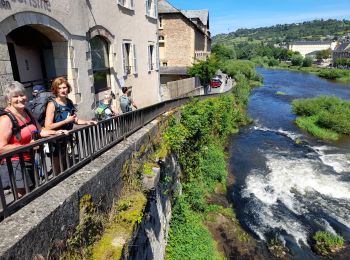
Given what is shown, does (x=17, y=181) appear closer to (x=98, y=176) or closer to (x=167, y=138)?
(x=98, y=176)

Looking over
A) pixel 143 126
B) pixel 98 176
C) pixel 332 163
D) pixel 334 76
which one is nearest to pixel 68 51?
pixel 143 126

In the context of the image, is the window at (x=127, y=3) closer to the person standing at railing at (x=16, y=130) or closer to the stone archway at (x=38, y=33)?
the stone archway at (x=38, y=33)

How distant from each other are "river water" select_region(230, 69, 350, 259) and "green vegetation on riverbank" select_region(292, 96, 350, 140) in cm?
145

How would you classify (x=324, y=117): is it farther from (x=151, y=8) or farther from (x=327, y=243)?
(x=151, y=8)

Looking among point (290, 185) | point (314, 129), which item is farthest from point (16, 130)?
point (314, 129)

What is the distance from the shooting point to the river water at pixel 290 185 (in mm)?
12281

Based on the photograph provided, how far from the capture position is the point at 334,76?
6238cm

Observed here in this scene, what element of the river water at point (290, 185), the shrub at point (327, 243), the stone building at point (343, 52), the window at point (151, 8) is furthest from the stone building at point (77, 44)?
the stone building at point (343, 52)

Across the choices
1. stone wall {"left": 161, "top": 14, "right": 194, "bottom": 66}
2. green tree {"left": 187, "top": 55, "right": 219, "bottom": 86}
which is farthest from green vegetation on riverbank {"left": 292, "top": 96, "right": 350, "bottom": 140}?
stone wall {"left": 161, "top": 14, "right": 194, "bottom": 66}

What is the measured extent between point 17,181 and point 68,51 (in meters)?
6.18

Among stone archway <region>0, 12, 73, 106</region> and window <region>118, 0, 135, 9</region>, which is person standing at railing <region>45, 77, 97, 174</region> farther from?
window <region>118, 0, 135, 9</region>

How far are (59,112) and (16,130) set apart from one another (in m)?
1.13

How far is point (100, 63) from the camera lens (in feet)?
37.0

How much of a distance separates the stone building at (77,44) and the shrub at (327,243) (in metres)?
10.0
